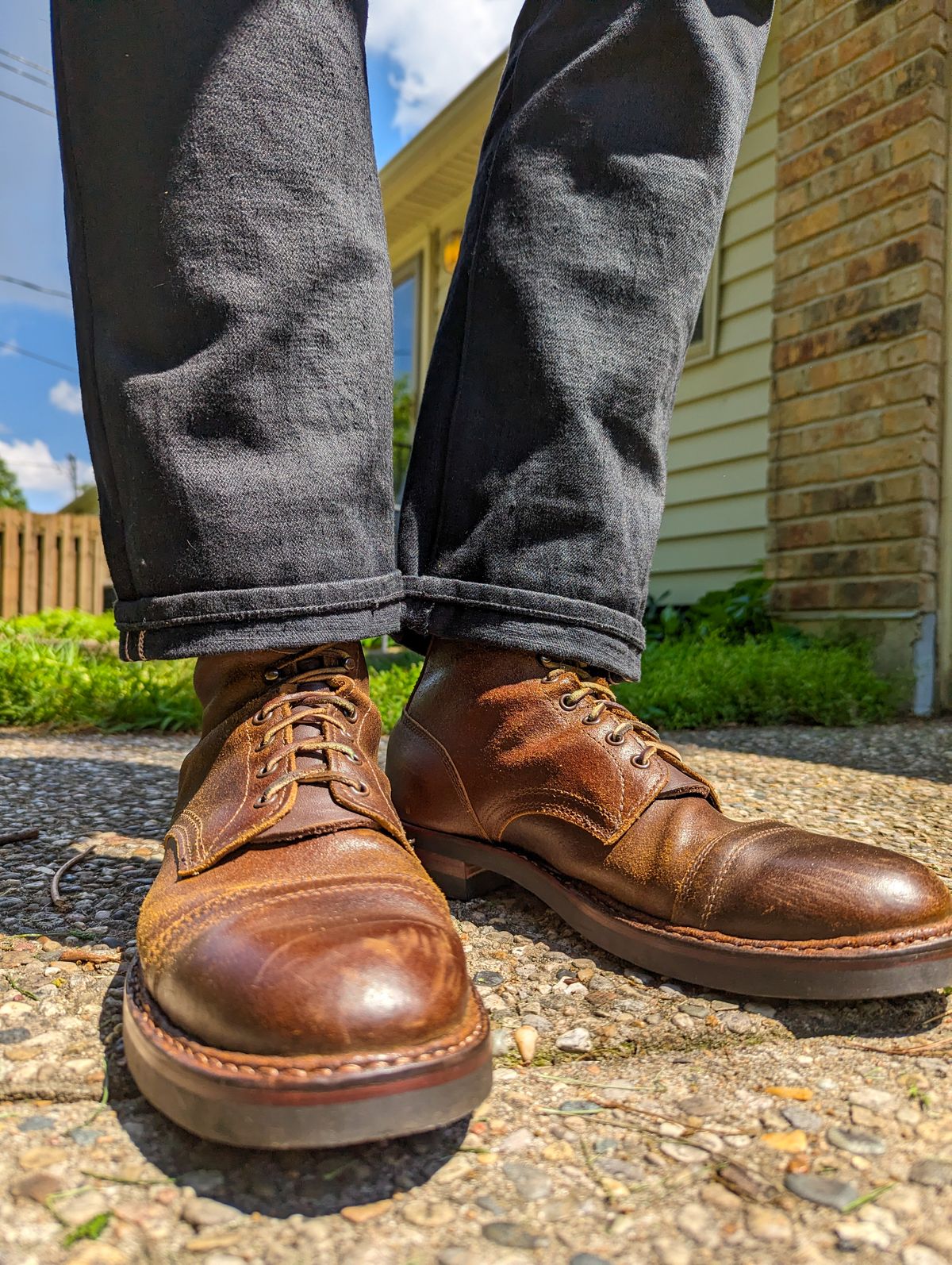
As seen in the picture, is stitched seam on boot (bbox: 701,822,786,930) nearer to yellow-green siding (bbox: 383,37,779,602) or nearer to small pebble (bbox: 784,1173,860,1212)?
small pebble (bbox: 784,1173,860,1212)

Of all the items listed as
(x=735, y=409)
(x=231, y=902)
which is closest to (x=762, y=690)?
(x=735, y=409)

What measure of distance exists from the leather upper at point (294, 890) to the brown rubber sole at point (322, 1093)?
0.04ft

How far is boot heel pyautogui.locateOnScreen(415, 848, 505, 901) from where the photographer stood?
1.19 m

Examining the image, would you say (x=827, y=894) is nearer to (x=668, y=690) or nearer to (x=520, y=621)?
(x=520, y=621)

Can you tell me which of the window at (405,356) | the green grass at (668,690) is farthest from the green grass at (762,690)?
the window at (405,356)

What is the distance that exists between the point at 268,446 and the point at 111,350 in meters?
0.19

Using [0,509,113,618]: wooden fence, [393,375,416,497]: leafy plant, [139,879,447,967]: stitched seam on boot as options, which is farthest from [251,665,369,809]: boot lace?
[0,509,113,618]: wooden fence

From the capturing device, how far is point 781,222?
429cm

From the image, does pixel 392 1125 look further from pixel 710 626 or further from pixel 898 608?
pixel 710 626

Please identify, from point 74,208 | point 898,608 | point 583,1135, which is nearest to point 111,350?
point 74,208

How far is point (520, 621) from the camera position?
3.59ft

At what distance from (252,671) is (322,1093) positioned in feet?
1.60

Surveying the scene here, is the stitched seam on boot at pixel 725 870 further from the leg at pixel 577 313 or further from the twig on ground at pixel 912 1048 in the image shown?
the leg at pixel 577 313

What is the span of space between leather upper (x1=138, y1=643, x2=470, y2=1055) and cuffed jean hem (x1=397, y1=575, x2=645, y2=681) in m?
0.11
